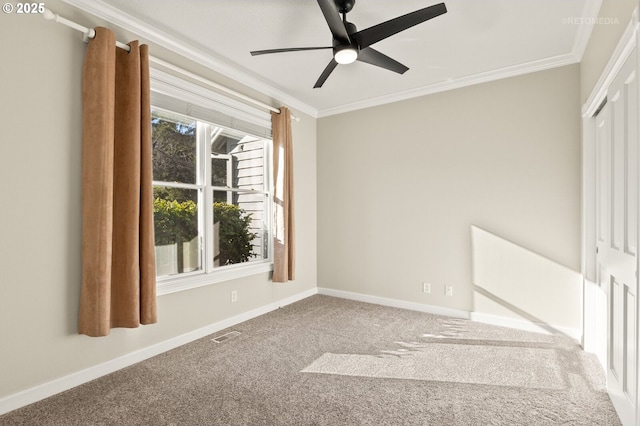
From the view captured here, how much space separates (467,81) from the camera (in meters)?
3.47

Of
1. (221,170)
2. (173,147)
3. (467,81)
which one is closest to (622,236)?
(467,81)

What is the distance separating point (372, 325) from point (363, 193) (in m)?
1.68

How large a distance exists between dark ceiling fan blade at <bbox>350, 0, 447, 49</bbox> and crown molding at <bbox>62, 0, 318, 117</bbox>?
1.57 metres

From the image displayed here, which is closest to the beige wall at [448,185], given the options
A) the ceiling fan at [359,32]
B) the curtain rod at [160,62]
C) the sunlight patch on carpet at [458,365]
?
the sunlight patch on carpet at [458,365]

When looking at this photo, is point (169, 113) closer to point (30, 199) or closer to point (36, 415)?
point (30, 199)

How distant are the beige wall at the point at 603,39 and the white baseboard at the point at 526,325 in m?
2.07

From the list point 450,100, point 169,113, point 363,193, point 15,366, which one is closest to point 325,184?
point 363,193

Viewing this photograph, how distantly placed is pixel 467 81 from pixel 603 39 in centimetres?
136

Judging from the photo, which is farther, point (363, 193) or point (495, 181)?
point (363, 193)

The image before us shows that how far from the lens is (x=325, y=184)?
4559mm

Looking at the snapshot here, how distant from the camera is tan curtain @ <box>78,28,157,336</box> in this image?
215 centimetres

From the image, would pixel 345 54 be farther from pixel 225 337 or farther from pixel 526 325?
pixel 526 325

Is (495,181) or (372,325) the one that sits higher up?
(495,181)

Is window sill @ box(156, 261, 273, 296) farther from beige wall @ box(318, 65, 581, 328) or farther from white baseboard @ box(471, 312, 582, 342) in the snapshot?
white baseboard @ box(471, 312, 582, 342)
